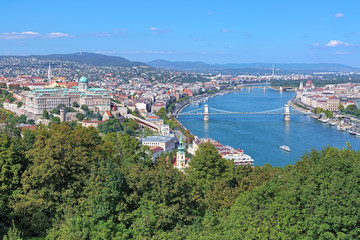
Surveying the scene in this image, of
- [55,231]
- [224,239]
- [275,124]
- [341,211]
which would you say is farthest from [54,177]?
[275,124]

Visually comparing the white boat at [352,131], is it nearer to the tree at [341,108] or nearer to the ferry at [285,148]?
the ferry at [285,148]

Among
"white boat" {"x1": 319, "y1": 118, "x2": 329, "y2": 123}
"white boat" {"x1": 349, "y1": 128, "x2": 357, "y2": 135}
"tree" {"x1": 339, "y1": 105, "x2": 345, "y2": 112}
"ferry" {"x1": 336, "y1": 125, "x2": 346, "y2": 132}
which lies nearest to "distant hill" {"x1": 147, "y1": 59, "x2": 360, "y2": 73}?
"tree" {"x1": 339, "y1": 105, "x2": 345, "y2": 112}

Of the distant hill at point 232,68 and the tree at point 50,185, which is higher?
the distant hill at point 232,68

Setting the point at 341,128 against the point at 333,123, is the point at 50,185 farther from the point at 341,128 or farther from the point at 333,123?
the point at 333,123

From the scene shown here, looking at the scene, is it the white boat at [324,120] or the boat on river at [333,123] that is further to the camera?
the white boat at [324,120]

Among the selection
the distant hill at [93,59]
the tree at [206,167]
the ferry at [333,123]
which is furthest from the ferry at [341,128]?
the distant hill at [93,59]

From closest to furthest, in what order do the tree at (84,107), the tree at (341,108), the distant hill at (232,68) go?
the tree at (84,107) → the tree at (341,108) → the distant hill at (232,68)
